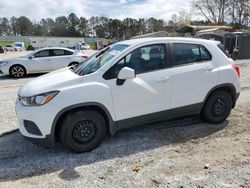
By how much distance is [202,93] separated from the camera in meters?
4.96

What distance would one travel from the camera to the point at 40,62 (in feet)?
42.2

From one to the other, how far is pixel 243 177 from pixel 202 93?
6.05 ft

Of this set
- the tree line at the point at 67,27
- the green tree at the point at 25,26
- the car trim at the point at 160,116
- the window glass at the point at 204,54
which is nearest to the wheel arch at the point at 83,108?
the car trim at the point at 160,116

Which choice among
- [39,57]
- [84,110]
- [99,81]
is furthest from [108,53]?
[39,57]

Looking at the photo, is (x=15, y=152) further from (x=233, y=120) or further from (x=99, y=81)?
(x=233, y=120)

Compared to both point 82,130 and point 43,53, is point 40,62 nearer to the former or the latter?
point 43,53

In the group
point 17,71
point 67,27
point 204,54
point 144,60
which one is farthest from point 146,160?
point 67,27

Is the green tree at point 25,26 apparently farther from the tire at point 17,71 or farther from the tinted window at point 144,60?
the tinted window at point 144,60

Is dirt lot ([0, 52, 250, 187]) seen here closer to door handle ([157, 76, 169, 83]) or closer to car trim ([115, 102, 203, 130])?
car trim ([115, 102, 203, 130])

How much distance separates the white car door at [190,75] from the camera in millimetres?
4704

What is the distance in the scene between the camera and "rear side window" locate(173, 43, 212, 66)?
477cm

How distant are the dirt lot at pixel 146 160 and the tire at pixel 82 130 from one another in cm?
15

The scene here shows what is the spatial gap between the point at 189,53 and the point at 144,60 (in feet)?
3.03

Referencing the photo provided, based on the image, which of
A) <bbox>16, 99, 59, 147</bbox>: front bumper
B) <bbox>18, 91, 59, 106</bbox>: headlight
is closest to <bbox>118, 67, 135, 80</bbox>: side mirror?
<bbox>18, 91, 59, 106</bbox>: headlight
